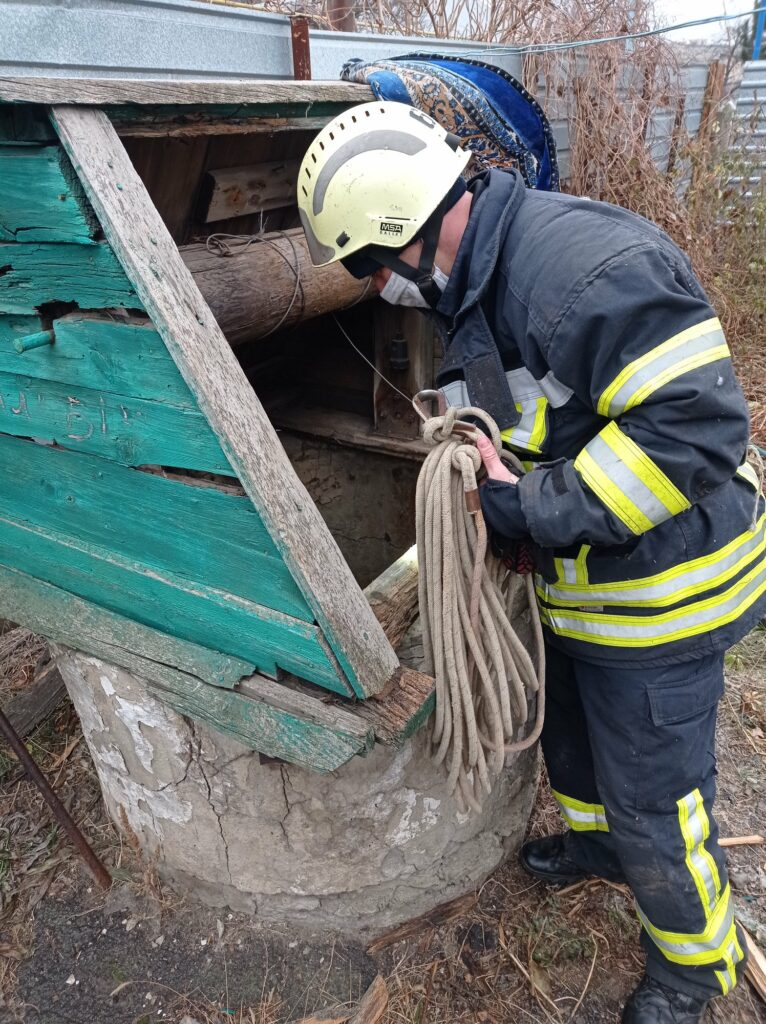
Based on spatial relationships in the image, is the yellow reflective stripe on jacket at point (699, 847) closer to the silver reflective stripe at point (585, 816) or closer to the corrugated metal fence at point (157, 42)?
the silver reflective stripe at point (585, 816)

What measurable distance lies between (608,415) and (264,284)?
1.34m

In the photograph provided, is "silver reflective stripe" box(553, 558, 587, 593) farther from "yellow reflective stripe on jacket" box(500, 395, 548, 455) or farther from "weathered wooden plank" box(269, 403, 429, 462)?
"weathered wooden plank" box(269, 403, 429, 462)

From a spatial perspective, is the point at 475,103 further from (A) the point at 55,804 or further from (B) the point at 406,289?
(A) the point at 55,804

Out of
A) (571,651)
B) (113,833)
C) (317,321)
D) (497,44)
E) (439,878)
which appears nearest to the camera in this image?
(571,651)

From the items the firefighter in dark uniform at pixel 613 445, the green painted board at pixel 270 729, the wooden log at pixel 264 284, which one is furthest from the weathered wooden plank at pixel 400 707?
the wooden log at pixel 264 284

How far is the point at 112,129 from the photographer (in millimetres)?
1336

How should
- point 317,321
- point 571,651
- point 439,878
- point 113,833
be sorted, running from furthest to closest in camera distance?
point 317,321
point 113,833
point 439,878
point 571,651

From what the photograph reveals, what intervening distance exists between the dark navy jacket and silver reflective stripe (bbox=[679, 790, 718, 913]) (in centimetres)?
43

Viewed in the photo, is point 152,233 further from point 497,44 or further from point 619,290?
point 497,44

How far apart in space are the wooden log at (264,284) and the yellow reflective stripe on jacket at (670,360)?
50.9 inches

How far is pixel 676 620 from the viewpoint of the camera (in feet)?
5.38

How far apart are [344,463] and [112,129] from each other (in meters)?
2.47

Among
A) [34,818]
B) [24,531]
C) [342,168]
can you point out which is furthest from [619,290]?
[34,818]

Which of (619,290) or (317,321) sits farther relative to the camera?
(317,321)
